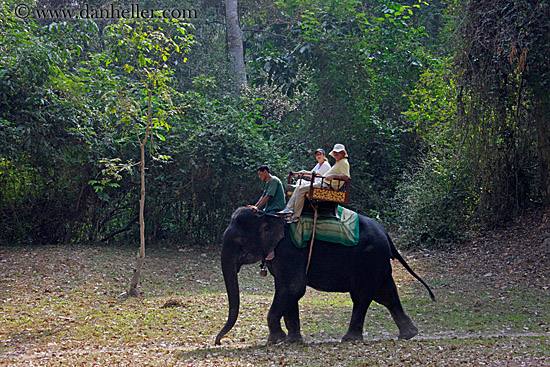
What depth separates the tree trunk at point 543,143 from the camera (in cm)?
1367

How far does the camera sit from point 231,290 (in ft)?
25.8

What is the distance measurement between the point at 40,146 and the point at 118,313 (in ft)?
17.4

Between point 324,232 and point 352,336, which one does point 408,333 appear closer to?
point 352,336

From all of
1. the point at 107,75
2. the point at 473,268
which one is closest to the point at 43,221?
the point at 107,75

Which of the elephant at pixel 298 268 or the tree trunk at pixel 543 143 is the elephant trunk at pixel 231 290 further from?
the tree trunk at pixel 543 143

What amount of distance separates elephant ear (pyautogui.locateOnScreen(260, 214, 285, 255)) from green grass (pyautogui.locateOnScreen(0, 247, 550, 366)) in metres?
1.32

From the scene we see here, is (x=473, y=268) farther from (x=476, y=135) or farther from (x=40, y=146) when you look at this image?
(x=40, y=146)

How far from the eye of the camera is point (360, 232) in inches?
328

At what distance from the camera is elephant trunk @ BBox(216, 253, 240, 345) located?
7.79m

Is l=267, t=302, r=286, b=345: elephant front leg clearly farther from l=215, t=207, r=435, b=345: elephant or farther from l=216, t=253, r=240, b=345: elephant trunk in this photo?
l=216, t=253, r=240, b=345: elephant trunk

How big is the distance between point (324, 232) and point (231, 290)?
4.81ft

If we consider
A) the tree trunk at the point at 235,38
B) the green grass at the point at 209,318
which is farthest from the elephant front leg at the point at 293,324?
the tree trunk at the point at 235,38

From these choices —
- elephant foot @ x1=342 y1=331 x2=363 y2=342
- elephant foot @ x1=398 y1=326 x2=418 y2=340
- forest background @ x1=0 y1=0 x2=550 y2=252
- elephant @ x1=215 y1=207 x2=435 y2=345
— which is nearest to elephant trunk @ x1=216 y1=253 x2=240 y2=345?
elephant @ x1=215 y1=207 x2=435 y2=345

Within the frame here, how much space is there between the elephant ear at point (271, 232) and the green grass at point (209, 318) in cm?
132
